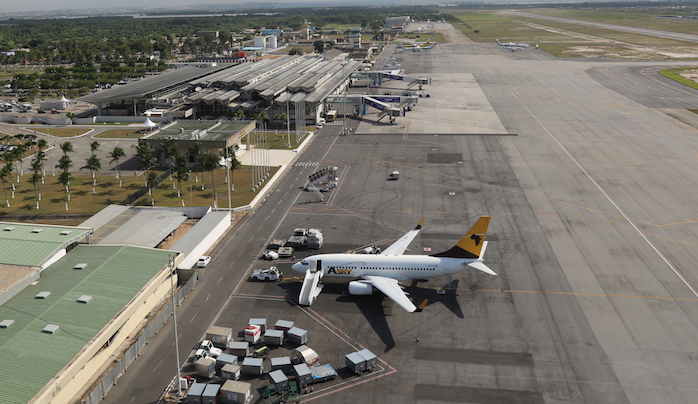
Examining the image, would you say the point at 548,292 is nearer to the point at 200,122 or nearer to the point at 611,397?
the point at 611,397

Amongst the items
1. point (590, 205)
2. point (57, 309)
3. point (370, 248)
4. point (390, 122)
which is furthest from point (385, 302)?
point (390, 122)

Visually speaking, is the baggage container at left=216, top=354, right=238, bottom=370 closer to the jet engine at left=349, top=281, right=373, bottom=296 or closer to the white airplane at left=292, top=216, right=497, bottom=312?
the white airplane at left=292, top=216, right=497, bottom=312

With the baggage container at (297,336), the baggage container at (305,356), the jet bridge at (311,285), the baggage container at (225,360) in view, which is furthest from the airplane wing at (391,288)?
the baggage container at (225,360)

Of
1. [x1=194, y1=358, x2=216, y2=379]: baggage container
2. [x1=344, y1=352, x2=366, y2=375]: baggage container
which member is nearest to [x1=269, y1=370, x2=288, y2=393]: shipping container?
[x1=194, y1=358, x2=216, y2=379]: baggage container

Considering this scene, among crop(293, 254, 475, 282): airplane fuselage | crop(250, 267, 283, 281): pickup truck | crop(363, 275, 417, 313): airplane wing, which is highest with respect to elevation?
crop(293, 254, 475, 282): airplane fuselage

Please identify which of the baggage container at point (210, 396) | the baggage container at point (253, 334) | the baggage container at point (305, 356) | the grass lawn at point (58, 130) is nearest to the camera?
the baggage container at point (210, 396)

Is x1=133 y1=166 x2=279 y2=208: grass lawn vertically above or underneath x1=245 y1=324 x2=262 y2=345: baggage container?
above

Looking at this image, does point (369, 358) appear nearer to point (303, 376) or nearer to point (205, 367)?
point (303, 376)

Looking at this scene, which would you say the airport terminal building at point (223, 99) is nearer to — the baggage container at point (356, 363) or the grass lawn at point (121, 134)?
the grass lawn at point (121, 134)
